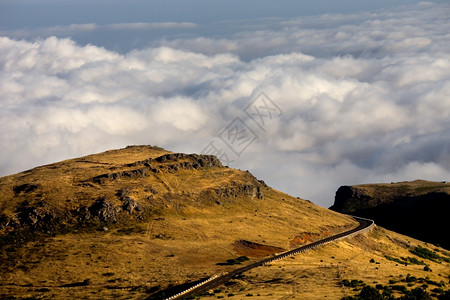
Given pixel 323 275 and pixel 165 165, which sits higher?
pixel 165 165

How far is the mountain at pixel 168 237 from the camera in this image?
93812 millimetres

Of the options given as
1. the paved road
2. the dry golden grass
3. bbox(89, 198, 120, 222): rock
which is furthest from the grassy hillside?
the dry golden grass

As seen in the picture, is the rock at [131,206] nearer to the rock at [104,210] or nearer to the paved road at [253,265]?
the rock at [104,210]

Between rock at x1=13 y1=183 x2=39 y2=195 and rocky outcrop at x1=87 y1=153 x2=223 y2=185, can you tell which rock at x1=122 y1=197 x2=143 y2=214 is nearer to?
rocky outcrop at x1=87 y1=153 x2=223 y2=185

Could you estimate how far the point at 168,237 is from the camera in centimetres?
12625

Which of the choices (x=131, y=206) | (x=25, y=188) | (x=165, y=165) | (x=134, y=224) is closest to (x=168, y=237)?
(x=134, y=224)

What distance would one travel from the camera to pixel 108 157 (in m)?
184

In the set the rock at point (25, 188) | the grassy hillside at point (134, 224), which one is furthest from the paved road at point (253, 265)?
the rock at point (25, 188)

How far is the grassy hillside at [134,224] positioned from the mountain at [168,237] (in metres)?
0.27

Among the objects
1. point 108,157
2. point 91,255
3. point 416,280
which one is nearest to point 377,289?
point 416,280

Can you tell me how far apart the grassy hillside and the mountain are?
0.89ft

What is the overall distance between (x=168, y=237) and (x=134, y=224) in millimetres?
11059

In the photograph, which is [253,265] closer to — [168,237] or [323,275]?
[323,275]

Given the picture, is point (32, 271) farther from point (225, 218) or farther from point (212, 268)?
point (225, 218)
